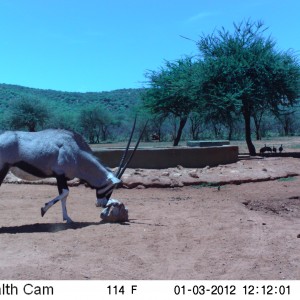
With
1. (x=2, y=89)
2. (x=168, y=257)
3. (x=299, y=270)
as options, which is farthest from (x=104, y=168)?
(x=2, y=89)

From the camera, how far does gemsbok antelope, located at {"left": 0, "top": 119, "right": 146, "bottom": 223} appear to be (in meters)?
9.14

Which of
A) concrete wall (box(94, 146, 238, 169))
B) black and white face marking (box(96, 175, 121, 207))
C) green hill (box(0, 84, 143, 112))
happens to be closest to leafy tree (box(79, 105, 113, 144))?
green hill (box(0, 84, 143, 112))

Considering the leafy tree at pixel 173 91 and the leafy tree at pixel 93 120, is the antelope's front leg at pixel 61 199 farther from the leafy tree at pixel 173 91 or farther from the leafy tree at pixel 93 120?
the leafy tree at pixel 93 120

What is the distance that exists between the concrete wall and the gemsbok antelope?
6.71m

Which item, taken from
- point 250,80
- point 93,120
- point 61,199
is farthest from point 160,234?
point 93,120

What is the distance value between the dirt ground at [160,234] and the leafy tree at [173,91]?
12542 mm

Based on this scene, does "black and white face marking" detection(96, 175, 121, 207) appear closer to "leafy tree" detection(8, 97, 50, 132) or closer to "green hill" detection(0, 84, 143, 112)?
"leafy tree" detection(8, 97, 50, 132)

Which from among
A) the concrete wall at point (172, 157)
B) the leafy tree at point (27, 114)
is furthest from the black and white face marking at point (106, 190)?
the leafy tree at point (27, 114)

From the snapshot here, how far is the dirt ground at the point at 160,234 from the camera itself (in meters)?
6.31

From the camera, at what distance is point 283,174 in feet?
55.5

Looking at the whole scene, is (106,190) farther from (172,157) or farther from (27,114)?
(27,114)

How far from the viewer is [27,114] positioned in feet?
168

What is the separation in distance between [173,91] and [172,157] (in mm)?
11429

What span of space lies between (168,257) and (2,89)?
73.7m
